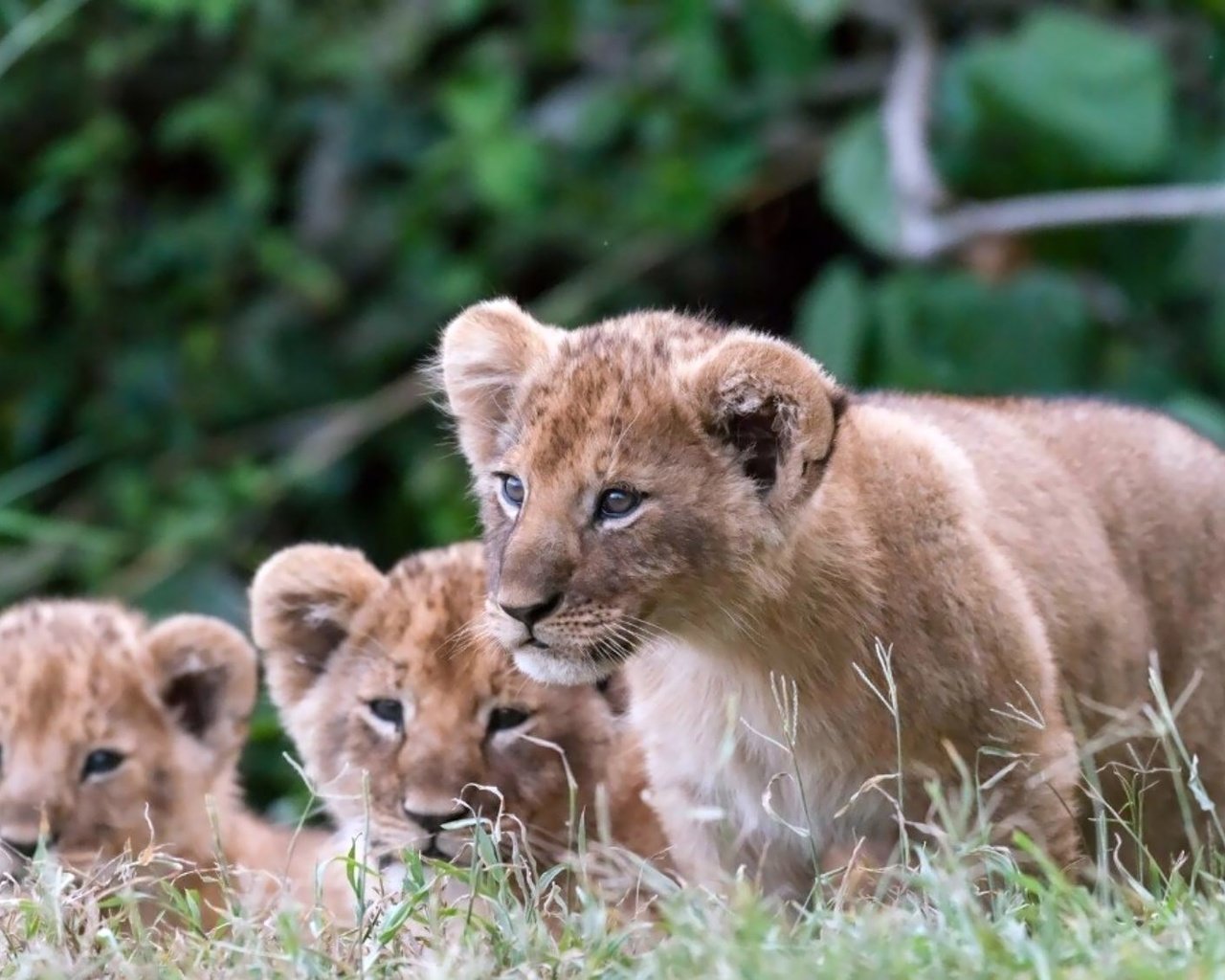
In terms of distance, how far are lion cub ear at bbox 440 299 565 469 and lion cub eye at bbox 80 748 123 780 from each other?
1.28 metres

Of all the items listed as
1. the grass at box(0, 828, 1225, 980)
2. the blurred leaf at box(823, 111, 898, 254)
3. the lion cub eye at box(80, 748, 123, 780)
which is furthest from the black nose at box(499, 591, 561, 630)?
the blurred leaf at box(823, 111, 898, 254)

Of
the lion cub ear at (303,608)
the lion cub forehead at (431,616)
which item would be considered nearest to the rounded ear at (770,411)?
the lion cub forehead at (431,616)

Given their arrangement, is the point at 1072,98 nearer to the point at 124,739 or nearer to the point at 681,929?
the point at 124,739

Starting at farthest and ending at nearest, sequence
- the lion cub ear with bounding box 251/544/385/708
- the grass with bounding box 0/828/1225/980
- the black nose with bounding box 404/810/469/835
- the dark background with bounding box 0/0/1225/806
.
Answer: the dark background with bounding box 0/0/1225/806 < the lion cub ear with bounding box 251/544/385/708 < the black nose with bounding box 404/810/469/835 < the grass with bounding box 0/828/1225/980

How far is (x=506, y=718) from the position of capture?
4664 millimetres

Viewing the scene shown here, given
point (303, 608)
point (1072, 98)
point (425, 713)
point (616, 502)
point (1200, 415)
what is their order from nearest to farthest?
point (616, 502)
point (425, 713)
point (303, 608)
point (1200, 415)
point (1072, 98)

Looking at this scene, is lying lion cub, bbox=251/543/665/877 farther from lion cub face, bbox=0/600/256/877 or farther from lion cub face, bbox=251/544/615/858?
lion cub face, bbox=0/600/256/877

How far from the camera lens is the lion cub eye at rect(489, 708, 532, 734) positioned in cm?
465

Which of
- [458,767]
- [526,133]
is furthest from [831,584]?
[526,133]

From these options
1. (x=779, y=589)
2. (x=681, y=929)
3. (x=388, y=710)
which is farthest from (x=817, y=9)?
(x=681, y=929)

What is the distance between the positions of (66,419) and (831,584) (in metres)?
5.42

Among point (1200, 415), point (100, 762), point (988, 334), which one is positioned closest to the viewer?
point (100, 762)

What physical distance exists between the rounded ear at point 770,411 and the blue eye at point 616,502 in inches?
7.8

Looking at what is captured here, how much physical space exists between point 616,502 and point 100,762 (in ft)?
5.88
